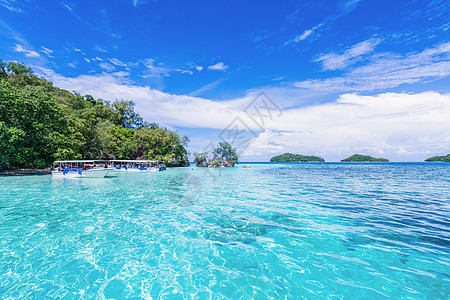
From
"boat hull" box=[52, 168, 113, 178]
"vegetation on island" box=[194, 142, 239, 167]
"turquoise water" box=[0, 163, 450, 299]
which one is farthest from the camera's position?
"vegetation on island" box=[194, 142, 239, 167]

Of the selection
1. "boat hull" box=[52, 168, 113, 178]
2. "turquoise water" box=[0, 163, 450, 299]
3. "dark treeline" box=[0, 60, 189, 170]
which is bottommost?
"turquoise water" box=[0, 163, 450, 299]

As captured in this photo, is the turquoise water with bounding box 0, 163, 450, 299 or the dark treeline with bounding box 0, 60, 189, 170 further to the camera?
the dark treeline with bounding box 0, 60, 189, 170

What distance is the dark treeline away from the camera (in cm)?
3072

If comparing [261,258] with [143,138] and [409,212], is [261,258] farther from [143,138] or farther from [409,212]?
[143,138]

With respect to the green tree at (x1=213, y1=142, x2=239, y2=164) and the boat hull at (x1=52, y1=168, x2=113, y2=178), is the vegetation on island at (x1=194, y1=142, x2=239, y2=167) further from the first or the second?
the boat hull at (x1=52, y1=168, x2=113, y2=178)

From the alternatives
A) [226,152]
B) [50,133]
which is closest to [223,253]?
[50,133]

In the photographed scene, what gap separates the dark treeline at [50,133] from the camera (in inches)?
1209

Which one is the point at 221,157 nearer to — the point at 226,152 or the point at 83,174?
the point at 226,152

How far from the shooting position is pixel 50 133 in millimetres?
34844

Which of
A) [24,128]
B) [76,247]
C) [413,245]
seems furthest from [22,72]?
[413,245]

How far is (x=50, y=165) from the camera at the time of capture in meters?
37.0

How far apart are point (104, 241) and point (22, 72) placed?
254 ft

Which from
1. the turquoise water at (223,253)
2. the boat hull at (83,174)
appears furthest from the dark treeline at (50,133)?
the turquoise water at (223,253)

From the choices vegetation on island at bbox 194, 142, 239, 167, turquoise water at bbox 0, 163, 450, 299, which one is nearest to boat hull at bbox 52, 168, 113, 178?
turquoise water at bbox 0, 163, 450, 299
